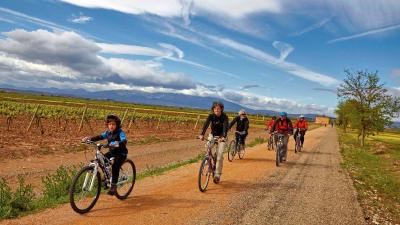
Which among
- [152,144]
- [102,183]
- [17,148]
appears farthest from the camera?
[152,144]

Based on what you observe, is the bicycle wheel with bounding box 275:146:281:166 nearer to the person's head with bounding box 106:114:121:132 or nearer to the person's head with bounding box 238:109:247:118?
the person's head with bounding box 238:109:247:118

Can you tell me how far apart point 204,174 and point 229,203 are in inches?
59.5

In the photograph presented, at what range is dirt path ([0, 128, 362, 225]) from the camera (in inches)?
332

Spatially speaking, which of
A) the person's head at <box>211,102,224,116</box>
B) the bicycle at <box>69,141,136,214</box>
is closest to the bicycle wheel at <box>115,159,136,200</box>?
the bicycle at <box>69,141,136,214</box>

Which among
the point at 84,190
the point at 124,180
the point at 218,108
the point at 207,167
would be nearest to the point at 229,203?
the point at 207,167

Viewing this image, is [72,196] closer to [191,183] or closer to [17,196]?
[17,196]

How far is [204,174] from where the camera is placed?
11.5 m

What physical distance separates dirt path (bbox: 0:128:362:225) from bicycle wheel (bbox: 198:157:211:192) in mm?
210

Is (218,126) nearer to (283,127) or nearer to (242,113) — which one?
(242,113)

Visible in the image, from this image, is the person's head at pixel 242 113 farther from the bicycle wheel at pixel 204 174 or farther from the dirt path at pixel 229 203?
the bicycle wheel at pixel 204 174

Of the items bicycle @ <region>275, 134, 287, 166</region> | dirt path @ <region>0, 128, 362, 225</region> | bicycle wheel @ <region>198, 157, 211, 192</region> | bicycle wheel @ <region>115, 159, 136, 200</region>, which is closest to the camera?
dirt path @ <region>0, 128, 362, 225</region>

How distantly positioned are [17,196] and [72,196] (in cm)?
169

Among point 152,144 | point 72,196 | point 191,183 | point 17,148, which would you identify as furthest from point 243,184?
point 152,144

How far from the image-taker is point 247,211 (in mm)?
9562
